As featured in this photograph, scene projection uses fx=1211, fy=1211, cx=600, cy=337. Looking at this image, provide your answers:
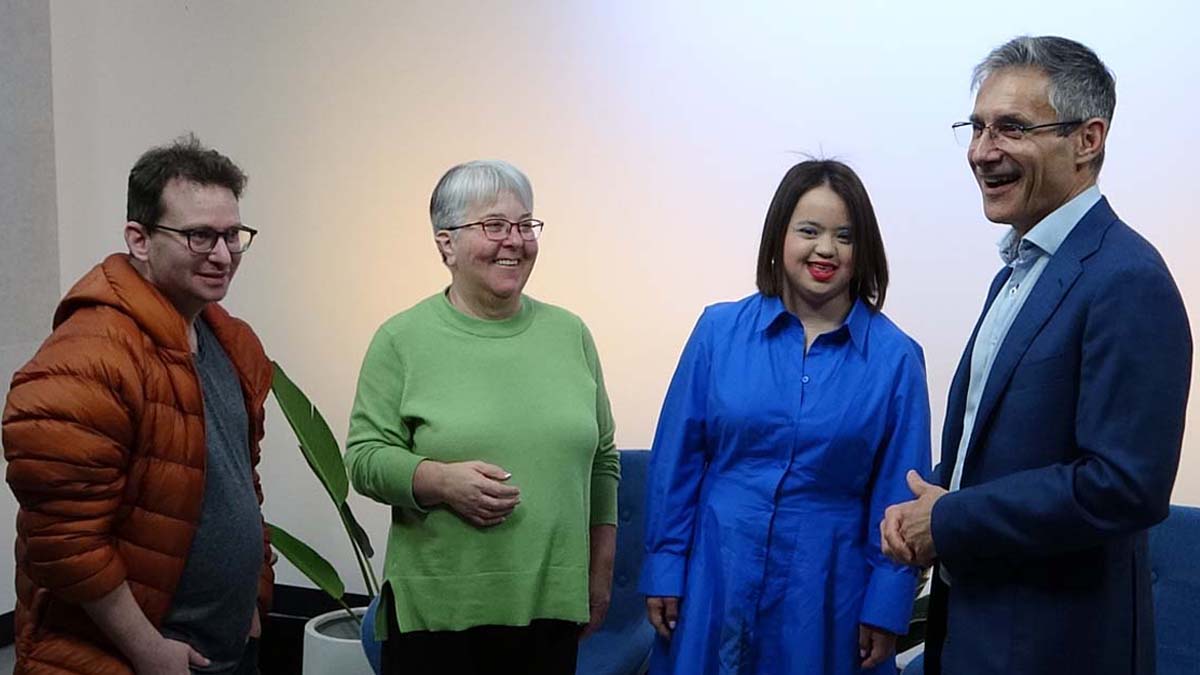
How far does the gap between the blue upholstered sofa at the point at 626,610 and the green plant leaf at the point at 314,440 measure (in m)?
0.41

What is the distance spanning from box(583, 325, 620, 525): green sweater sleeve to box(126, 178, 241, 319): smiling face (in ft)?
2.35

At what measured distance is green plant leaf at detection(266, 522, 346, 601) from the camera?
136 inches

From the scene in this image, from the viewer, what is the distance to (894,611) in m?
2.17

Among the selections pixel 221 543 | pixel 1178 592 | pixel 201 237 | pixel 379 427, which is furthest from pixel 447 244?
pixel 1178 592

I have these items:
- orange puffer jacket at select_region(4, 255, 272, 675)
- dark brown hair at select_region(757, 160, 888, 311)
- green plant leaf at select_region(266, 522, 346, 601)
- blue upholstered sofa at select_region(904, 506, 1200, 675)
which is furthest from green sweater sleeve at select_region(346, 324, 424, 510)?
blue upholstered sofa at select_region(904, 506, 1200, 675)

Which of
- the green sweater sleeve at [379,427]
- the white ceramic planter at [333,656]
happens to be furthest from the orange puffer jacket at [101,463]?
the white ceramic planter at [333,656]

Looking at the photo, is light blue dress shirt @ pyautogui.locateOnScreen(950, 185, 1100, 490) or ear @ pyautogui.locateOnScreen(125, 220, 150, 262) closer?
light blue dress shirt @ pyautogui.locateOnScreen(950, 185, 1100, 490)

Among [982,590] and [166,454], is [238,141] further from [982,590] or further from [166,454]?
[982,590]

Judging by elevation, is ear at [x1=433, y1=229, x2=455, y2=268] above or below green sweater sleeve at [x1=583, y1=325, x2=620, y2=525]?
above

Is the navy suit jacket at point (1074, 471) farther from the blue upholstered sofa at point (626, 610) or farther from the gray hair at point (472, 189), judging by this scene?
the blue upholstered sofa at point (626, 610)

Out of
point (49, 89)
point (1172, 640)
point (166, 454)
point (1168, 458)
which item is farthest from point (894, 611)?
point (49, 89)

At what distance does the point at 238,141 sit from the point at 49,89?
671mm

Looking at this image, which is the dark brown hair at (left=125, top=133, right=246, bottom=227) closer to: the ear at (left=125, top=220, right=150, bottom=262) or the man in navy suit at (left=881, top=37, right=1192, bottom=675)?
the ear at (left=125, top=220, right=150, bottom=262)

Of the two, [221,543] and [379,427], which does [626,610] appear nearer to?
[379,427]
